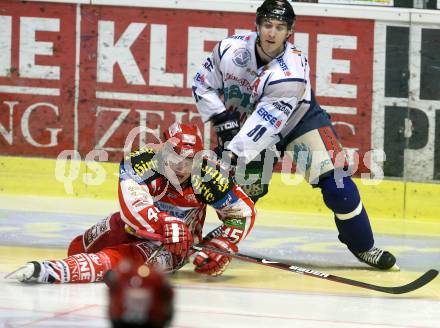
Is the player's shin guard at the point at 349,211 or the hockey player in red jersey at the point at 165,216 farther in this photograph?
the player's shin guard at the point at 349,211

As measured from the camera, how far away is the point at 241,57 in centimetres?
353

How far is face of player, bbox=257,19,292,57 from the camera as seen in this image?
3.38m

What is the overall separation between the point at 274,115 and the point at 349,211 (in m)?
0.54

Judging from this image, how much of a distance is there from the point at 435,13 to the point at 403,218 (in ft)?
4.22

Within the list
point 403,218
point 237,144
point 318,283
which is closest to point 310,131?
point 237,144

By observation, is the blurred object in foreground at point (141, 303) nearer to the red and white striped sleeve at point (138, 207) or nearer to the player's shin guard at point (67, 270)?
the player's shin guard at point (67, 270)

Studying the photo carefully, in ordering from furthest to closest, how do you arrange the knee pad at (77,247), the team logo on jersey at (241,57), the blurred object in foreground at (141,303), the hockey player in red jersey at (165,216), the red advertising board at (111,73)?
the red advertising board at (111,73)
the team logo on jersey at (241,57)
the knee pad at (77,247)
the hockey player in red jersey at (165,216)
the blurred object in foreground at (141,303)

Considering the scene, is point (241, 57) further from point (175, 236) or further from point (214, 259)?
point (175, 236)

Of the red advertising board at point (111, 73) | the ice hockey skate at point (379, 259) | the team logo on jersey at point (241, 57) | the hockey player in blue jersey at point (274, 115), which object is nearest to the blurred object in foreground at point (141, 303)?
the hockey player in blue jersey at point (274, 115)

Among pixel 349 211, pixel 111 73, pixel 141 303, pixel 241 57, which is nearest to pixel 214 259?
pixel 349 211

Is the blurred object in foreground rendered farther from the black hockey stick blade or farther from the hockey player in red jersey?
the black hockey stick blade

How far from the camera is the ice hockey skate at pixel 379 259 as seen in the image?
3574mm

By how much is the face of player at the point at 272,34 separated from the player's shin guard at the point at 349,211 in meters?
0.59

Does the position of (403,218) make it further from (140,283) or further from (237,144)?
(140,283)
